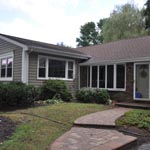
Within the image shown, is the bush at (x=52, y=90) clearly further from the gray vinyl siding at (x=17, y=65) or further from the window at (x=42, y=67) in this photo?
the gray vinyl siding at (x=17, y=65)

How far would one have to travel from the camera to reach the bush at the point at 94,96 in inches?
531

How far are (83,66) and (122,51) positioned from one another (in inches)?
109

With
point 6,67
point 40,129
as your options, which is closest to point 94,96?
point 6,67

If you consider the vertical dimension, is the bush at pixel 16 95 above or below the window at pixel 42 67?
below

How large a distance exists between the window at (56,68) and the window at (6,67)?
8.20 ft

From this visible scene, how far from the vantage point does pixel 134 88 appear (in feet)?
44.0

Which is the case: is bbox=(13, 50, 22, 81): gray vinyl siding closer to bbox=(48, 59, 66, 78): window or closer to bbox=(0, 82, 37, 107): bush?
bbox=(48, 59, 66, 78): window

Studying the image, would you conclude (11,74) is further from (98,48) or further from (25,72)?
(98,48)

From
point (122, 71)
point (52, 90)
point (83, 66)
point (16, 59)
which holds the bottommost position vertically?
point (52, 90)

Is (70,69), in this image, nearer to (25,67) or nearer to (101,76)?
(101,76)

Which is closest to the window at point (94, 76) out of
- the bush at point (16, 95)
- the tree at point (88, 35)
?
the bush at point (16, 95)

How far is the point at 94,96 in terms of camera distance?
45.0ft

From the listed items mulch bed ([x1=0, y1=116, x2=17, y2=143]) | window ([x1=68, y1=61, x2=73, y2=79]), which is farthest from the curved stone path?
window ([x1=68, y1=61, x2=73, y2=79])

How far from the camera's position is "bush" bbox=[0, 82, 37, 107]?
10.6 meters
